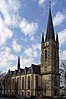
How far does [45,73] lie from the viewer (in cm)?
10194

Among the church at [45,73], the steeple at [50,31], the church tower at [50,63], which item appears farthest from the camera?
the steeple at [50,31]

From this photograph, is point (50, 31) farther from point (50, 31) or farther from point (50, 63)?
point (50, 63)

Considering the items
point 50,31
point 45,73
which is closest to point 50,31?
point 50,31

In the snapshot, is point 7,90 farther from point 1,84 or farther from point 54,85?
point 54,85

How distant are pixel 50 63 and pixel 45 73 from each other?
16.2 ft

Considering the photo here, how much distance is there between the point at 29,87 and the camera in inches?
4104

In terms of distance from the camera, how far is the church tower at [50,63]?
3903 inches

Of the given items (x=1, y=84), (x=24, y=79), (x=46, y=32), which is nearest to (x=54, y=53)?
(x=46, y=32)

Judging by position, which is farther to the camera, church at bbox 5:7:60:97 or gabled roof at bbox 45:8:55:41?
gabled roof at bbox 45:8:55:41

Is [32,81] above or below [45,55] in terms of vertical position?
below

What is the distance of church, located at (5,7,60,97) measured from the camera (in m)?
99.8

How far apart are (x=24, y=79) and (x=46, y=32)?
78.7ft

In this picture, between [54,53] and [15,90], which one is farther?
[15,90]

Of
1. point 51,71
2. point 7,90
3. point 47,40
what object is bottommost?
point 7,90
